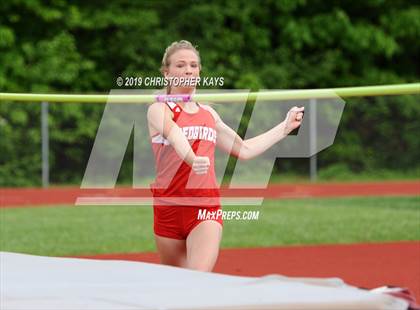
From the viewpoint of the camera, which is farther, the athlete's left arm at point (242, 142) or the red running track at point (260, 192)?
the red running track at point (260, 192)

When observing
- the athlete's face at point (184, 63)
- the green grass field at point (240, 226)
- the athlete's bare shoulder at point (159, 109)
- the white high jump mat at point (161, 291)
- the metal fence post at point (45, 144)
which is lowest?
the white high jump mat at point (161, 291)

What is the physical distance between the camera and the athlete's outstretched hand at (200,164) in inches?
173

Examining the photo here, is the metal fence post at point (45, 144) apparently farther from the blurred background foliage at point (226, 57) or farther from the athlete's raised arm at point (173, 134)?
the athlete's raised arm at point (173, 134)

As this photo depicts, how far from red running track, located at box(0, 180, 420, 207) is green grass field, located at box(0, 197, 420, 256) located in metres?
0.82

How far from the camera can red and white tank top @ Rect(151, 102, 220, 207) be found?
4.65m

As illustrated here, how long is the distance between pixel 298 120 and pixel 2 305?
1715mm

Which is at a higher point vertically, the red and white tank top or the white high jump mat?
the red and white tank top

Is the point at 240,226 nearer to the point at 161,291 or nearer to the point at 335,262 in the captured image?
the point at 335,262

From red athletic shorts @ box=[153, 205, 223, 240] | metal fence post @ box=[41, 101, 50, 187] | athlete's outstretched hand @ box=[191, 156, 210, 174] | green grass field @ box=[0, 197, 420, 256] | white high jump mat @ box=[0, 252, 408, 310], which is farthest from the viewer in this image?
metal fence post @ box=[41, 101, 50, 187]

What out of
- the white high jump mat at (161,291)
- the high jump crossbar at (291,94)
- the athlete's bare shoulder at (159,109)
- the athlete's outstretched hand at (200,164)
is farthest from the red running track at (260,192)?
the white high jump mat at (161,291)

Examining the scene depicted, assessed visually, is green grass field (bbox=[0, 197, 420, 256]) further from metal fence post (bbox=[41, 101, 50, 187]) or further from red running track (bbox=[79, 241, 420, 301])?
metal fence post (bbox=[41, 101, 50, 187])

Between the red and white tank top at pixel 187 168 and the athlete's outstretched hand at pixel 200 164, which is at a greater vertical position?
the red and white tank top at pixel 187 168

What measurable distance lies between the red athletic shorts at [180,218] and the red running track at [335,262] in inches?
96.8

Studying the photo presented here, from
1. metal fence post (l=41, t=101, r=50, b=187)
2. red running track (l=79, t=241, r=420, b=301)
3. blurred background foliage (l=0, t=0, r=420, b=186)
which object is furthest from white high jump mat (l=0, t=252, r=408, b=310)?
blurred background foliage (l=0, t=0, r=420, b=186)
